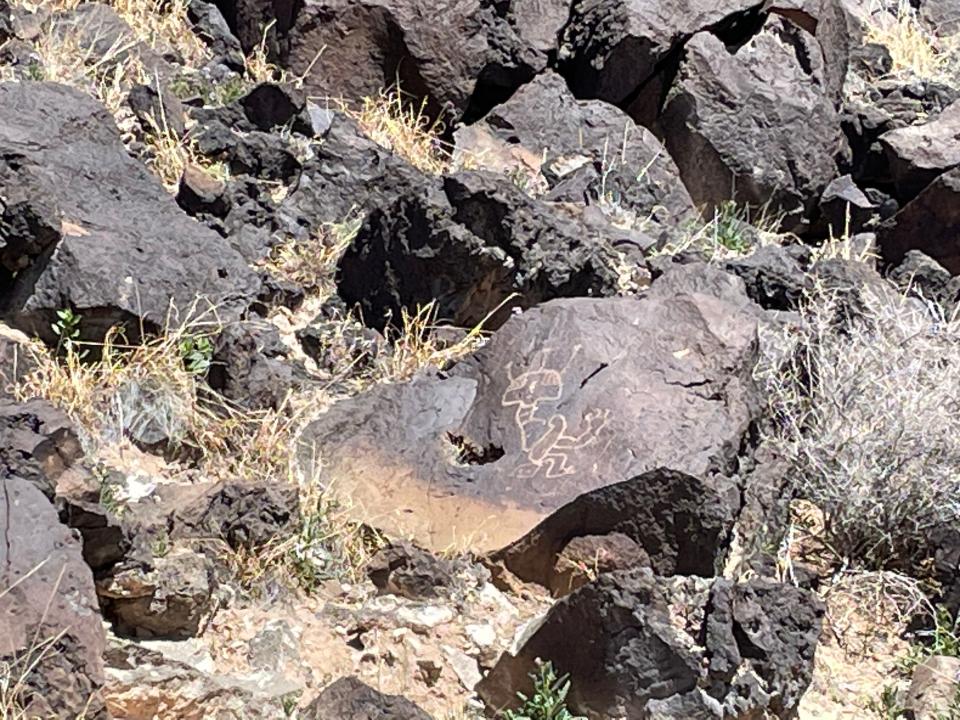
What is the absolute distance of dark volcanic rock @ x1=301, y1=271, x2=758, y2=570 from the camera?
15.6 feet

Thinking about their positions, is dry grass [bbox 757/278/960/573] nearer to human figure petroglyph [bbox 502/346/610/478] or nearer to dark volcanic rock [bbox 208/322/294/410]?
human figure petroglyph [bbox 502/346/610/478]

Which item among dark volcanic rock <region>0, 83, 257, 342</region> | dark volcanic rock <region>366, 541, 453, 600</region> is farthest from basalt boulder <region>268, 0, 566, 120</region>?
dark volcanic rock <region>366, 541, 453, 600</region>

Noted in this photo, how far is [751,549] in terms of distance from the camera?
4996 mm

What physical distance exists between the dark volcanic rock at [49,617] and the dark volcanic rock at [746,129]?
5.36 meters

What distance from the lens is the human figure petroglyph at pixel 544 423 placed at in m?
4.85

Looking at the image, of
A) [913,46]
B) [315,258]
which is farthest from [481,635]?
[913,46]

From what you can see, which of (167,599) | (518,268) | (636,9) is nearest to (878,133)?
(636,9)

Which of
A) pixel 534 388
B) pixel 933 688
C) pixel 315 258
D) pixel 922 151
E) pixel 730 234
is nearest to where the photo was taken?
pixel 933 688

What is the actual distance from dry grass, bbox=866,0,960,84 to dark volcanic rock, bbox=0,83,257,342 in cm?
594

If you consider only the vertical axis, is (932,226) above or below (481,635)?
below

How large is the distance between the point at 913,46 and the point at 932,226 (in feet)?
9.48

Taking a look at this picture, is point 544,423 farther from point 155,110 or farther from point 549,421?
point 155,110

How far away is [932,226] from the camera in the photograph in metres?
8.28

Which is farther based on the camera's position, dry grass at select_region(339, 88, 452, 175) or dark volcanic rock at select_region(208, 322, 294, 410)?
dry grass at select_region(339, 88, 452, 175)
